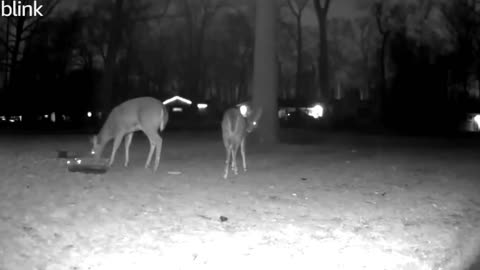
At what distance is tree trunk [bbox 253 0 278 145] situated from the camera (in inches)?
821

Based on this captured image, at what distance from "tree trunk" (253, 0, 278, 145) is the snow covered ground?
766 centimetres

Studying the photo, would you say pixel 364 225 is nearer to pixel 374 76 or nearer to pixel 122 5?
pixel 122 5

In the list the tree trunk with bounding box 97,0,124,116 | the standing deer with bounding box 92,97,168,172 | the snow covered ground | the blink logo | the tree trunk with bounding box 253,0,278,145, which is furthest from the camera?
the blink logo

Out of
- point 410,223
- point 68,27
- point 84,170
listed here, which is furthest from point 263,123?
point 68,27

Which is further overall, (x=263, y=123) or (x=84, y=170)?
(x=263, y=123)

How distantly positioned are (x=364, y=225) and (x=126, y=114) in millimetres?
7970

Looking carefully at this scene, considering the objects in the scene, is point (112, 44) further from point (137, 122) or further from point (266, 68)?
point (137, 122)

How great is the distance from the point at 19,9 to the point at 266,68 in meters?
33.8

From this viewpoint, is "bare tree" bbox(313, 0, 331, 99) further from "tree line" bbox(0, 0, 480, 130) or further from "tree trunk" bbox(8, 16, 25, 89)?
"tree trunk" bbox(8, 16, 25, 89)

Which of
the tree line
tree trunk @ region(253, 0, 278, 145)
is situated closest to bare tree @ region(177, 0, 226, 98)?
the tree line

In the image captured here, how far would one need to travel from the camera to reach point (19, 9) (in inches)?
1873

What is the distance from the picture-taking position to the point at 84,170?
12.2m

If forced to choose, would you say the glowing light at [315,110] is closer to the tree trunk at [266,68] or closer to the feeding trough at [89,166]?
the tree trunk at [266,68]

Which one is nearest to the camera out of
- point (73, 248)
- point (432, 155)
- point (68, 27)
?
point (73, 248)
